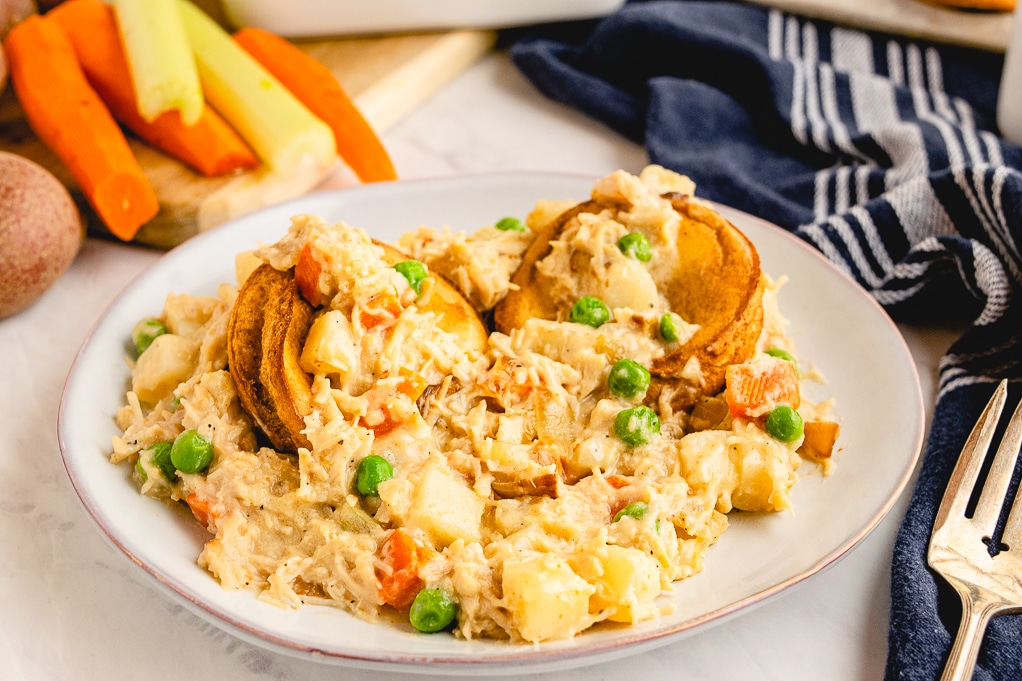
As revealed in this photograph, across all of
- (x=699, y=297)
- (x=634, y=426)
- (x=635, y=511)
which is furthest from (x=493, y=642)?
(x=699, y=297)

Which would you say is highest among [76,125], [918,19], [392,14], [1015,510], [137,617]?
[918,19]

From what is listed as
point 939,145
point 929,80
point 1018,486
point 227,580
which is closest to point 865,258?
point 939,145

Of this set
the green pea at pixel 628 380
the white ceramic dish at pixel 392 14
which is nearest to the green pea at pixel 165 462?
the green pea at pixel 628 380

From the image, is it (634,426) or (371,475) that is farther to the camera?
(634,426)

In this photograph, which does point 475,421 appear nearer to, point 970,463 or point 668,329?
point 668,329

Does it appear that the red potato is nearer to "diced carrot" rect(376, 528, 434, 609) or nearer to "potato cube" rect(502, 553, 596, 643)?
"diced carrot" rect(376, 528, 434, 609)

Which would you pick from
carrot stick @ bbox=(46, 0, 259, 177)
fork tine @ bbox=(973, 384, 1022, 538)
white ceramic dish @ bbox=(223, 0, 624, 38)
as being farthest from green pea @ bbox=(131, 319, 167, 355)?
white ceramic dish @ bbox=(223, 0, 624, 38)

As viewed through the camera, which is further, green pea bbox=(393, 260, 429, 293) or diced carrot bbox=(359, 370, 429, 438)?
green pea bbox=(393, 260, 429, 293)
